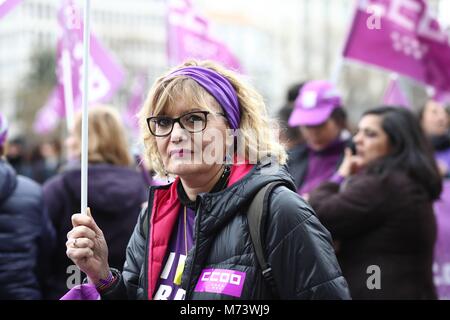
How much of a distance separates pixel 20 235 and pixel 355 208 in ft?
5.78

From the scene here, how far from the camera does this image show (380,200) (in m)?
3.82

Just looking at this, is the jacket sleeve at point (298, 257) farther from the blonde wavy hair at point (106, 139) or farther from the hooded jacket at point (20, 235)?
the blonde wavy hair at point (106, 139)

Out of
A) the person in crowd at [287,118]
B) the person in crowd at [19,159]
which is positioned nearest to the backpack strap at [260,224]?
the person in crowd at [287,118]

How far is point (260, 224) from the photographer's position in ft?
7.47

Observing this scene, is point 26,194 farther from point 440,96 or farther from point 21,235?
point 440,96

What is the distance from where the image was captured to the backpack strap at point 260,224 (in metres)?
2.25

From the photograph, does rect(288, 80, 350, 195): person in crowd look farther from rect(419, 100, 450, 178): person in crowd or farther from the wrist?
the wrist

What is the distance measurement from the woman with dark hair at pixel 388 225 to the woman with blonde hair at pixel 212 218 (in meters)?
1.29

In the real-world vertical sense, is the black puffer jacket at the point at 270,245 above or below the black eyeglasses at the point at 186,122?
below

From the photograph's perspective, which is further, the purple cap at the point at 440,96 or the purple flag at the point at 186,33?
the purple flag at the point at 186,33

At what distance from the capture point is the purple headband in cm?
250

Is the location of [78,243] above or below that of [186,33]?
below

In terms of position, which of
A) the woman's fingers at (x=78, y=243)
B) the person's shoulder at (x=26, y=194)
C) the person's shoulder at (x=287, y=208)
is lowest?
the person's shoulder at (x=26, y=194)

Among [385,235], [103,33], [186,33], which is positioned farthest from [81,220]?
[103,33]
